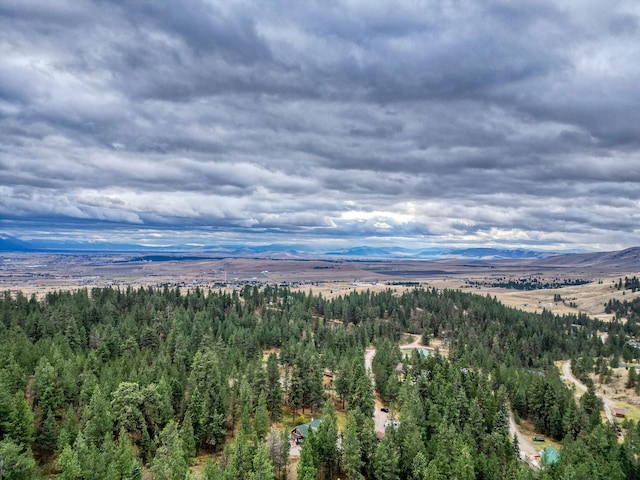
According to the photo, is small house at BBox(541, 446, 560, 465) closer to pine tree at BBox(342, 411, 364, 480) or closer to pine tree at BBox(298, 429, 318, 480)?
pine tree at BBox(342, 411, 364, 480)

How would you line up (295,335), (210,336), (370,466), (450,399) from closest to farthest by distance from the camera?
(370,466)
(450,399)
(210,336)
(295,335)

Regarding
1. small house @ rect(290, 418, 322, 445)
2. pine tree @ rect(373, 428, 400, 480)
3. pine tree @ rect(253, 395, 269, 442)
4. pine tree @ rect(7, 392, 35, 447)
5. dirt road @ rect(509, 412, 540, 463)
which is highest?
pine tree @ rect(7, 392, 35, 447)

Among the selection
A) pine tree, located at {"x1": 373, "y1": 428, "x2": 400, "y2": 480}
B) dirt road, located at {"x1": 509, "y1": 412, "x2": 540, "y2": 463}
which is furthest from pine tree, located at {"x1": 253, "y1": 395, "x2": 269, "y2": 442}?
dirt road, located at {"x1": 509, "y1": 412, "x2": 540, "y2": 463}

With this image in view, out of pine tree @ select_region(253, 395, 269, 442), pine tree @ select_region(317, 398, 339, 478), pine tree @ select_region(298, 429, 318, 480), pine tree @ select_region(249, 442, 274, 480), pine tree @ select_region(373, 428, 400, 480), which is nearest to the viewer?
pine tree @ select_region(249, 442, 274, 480)

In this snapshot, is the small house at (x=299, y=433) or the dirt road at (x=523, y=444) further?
the dirt road at (x=523, y=444)

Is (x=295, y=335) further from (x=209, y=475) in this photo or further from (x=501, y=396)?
(x=209, y=475)

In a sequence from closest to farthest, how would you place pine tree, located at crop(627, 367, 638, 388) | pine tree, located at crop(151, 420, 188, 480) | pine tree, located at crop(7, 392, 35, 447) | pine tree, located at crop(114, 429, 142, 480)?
pine tree, located at crop(151, 420, 188, 480), pine tree, located at crop(114, 429, 142, 480), pine tree, located at crop(7, 392, 35, 447), pine tree, located at crop(627, 367, 638, 388)

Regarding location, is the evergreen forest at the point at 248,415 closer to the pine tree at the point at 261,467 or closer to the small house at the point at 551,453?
the pine tree at the point at 261,467

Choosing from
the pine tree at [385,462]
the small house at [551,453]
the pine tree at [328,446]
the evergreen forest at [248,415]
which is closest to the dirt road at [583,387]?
the evergreen forest at [248,415]

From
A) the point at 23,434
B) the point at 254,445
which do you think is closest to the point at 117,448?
the point at 23,434

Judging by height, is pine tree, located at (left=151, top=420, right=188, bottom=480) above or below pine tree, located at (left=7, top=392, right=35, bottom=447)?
below

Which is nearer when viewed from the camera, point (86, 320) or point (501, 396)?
point (501, 396)
